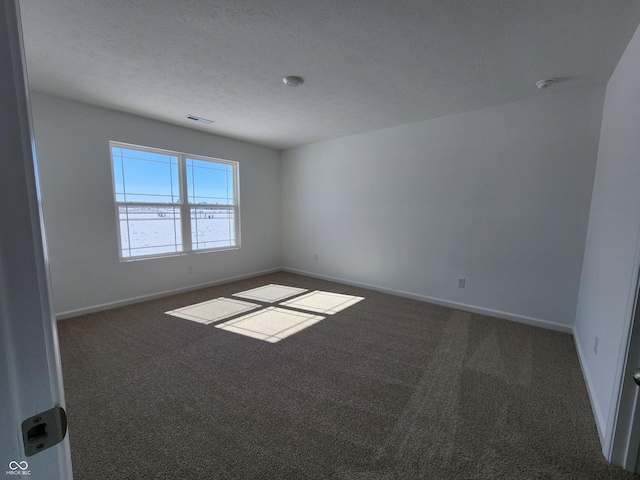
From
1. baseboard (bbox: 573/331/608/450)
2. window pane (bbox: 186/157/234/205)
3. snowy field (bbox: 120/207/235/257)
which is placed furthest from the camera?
window pane (bbox: 186/157/234/205)

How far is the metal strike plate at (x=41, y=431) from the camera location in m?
0.42

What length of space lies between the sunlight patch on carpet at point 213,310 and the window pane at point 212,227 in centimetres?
115

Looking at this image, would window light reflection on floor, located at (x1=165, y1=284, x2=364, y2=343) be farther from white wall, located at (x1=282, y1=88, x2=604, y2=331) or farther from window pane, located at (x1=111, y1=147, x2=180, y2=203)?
window pane, located at (x1=111, y1=147, x2=180, y2=203)

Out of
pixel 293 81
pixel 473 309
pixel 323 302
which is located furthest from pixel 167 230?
pixel 473 309

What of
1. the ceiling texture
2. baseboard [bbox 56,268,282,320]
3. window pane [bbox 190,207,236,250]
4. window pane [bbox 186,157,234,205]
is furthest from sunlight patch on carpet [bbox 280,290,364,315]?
the ceiling texture

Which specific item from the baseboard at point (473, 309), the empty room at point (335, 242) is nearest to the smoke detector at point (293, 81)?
the empty room at point (335, 242)

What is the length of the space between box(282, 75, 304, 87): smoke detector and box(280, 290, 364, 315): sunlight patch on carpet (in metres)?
2.63

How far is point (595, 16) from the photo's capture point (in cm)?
173

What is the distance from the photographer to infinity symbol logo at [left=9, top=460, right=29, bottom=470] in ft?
1.35

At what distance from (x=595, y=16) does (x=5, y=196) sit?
9.53ft

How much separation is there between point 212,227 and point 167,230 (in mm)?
734

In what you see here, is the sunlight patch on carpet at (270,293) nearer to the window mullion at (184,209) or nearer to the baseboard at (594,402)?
the window mullion at (184,209)

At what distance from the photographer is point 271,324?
125 inches

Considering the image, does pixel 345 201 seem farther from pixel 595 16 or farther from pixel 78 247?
pixel 78 247
